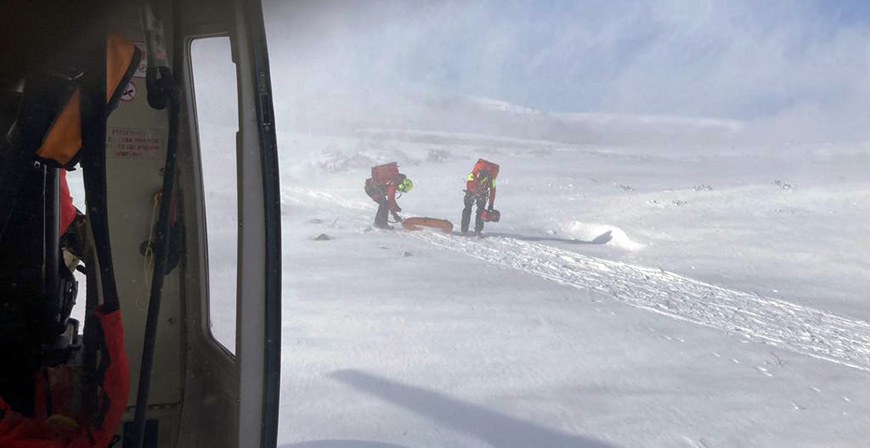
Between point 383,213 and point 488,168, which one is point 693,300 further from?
point 383,213

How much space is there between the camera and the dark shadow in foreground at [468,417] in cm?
413

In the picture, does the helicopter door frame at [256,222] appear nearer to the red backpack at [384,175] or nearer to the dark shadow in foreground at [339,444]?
the dark shadow in foreground at [339,444]

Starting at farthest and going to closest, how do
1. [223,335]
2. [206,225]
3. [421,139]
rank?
[421,139] → [206,225] → [223,335]

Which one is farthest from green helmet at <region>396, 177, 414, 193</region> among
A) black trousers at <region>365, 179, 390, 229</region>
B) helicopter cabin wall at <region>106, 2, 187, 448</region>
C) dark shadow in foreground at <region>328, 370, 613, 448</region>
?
helicopter cabin wall at <region>106, 2, 187, 448</region>

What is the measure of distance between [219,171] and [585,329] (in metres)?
4.76

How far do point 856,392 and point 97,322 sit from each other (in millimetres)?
5109

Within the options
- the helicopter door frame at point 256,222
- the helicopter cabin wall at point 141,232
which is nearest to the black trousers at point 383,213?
the helicopter cabin wall at point 141,232

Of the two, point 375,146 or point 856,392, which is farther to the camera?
point 375,146

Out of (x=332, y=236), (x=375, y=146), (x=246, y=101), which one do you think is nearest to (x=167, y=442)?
(x=246, y=101)

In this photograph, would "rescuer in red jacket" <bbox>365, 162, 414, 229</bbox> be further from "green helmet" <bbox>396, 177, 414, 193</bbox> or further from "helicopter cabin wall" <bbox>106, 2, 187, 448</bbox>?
"helicopter cabin wall" <bbox>106, 2, 187, 448</bbox>

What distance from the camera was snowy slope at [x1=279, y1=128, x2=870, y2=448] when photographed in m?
4.39

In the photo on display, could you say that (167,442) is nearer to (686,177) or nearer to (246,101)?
(246,101)

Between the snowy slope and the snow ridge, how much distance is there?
0.04 m

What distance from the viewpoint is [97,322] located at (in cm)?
194
